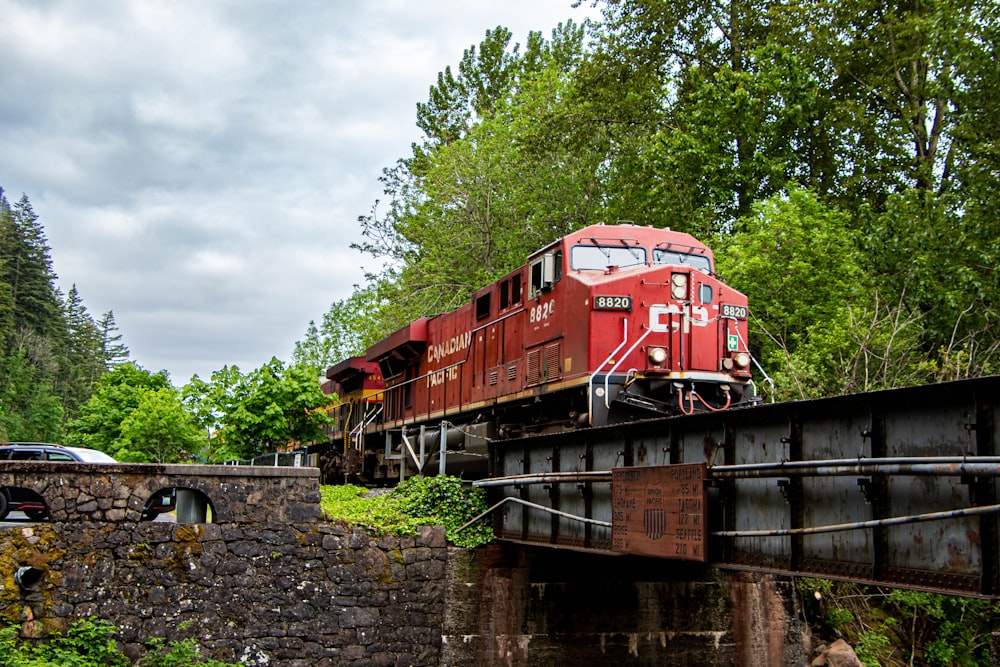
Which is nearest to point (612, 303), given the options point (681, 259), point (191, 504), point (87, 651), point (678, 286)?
point (678, 286)

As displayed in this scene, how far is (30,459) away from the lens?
16.8 metres

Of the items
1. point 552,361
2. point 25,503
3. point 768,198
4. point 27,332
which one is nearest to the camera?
point 25,503

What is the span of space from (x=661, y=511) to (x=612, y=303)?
4.97 meters

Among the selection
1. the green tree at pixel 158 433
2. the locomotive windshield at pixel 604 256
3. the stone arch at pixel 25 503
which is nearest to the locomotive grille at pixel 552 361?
the locomotive windshield at pixel 604 256

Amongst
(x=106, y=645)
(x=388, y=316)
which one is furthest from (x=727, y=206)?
(x=106, y=645)

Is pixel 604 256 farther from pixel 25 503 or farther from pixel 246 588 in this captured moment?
pixel 25 503

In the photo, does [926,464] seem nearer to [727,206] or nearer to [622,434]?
[622,434]

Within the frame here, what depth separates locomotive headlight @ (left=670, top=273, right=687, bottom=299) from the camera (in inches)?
564

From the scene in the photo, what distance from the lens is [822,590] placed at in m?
17.3

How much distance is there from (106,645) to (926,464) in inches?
417

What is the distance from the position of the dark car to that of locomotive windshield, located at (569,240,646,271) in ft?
27.0

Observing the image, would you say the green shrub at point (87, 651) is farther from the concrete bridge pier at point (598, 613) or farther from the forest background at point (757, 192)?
the forest background at point (757, 192)

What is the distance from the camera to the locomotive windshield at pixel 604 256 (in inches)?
594

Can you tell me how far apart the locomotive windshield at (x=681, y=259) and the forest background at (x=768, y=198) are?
4.23 meters
